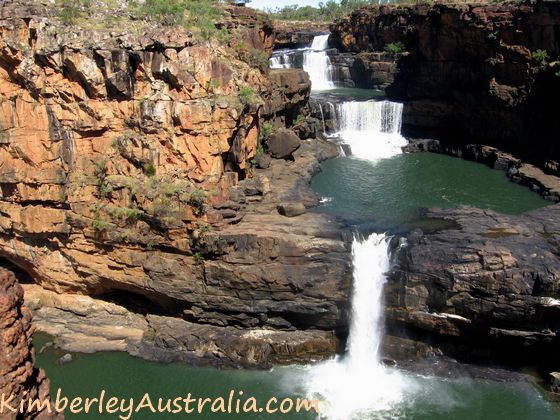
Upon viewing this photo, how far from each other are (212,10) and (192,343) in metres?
→ 14.3

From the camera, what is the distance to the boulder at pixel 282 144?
26.6 m

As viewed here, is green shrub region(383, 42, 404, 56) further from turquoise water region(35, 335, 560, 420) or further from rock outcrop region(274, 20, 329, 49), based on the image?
turquoise water region(35, 335, 560, 420)

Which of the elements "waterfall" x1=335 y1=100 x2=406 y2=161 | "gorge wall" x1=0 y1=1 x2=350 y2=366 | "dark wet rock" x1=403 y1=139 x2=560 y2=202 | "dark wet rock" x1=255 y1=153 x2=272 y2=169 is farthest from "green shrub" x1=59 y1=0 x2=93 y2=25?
"dark wet rock" x1=403 y1=139 x2=560 y2=202

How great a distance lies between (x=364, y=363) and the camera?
18781 millimetres

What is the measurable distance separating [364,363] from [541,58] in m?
18.3

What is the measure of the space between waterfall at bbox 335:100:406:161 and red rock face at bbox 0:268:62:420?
87.7ft

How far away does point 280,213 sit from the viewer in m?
21.4

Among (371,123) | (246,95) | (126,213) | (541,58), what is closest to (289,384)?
(126,213)

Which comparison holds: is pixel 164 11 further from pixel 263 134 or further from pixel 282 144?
pixel 282 144

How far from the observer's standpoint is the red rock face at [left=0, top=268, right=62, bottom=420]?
776 centimetres

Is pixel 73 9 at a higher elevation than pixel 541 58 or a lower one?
higher

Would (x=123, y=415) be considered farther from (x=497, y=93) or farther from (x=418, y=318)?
(x=497, y=93)

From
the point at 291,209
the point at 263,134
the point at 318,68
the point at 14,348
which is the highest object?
the point at 318,68

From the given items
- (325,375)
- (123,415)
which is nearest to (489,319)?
(325,375)
